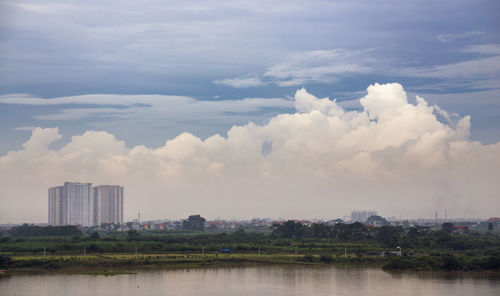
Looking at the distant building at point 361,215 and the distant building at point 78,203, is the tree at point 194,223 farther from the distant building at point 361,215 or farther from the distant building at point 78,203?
the distant building at point 361,215

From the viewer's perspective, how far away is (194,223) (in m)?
81.2

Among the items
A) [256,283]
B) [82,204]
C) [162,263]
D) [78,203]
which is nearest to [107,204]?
[82,204]

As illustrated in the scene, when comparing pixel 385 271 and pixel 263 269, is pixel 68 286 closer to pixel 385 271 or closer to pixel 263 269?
pixel 263 269

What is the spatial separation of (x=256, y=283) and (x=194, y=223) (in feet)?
186

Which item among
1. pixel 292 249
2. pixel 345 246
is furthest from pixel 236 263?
pixel 345 246

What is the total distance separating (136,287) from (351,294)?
816cm

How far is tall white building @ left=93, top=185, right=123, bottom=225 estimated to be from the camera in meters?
95.1

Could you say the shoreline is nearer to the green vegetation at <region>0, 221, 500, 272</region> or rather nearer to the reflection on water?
the green vegetation at <region>0, 221, 500, 272</region>

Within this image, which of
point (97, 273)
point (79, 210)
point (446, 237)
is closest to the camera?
point (97, 273)

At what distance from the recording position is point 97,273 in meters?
28.1

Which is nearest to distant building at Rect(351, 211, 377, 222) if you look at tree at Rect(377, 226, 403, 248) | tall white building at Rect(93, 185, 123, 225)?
tall white building at Rect(93, 185, 123, 225)

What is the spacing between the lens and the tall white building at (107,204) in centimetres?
9506

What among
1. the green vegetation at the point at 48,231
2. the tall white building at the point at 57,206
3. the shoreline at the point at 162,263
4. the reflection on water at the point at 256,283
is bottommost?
the reflection on water at the point at 256,283

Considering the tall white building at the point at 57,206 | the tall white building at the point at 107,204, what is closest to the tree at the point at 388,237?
the tall white building at the point at 57,206
